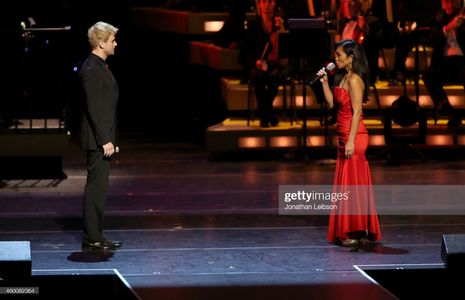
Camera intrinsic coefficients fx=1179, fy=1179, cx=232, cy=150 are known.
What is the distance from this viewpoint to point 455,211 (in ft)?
35.4

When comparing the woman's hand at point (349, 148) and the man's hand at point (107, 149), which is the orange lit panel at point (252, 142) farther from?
the man's hand at point (107, 149)

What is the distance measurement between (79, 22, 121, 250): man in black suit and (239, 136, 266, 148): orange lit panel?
5.44 metres

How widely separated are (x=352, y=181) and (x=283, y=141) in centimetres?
518

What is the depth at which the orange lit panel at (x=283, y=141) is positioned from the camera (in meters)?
14.2

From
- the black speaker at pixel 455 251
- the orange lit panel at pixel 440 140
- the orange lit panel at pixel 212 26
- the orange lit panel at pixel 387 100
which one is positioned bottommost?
the orange lit panel at pixel 440 140

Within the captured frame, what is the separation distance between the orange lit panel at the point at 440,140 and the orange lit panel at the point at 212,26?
4384mm

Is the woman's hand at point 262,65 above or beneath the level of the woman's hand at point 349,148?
above

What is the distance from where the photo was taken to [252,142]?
46.6ft

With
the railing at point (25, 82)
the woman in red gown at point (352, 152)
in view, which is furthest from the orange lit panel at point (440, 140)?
the woman in red gown at point (352, 152)

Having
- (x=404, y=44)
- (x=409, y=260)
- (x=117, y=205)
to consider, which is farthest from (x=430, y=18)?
(x=409, y=260)

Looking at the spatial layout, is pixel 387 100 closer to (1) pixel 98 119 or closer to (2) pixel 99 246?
(2) pixel 99 246

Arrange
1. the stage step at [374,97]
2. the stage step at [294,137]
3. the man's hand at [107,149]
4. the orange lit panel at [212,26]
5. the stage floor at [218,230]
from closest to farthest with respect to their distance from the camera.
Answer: the stage floor at [218,230]
the man's hand at [107,149]
the stage step at [294,137]
the stage step at [374,97]
the orange lit panel at [212,26]

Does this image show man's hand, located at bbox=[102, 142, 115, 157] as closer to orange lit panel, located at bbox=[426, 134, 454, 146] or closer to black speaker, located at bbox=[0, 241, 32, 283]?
black speaker, located at bbox=[0, 241, 32, 283]

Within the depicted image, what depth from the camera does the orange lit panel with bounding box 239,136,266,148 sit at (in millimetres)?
14180
